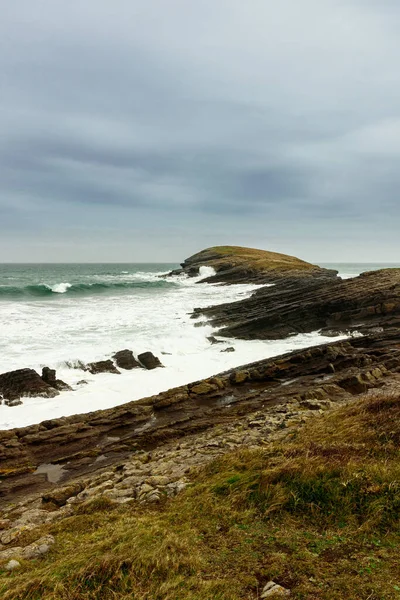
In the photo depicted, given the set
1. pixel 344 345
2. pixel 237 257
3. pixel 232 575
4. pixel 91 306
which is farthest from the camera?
pixel 237 257

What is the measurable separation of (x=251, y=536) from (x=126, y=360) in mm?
17165

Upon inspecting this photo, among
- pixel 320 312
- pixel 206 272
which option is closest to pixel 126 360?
pixel 320 312

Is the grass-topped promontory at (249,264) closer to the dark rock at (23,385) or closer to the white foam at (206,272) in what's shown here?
the white foam at (206,272)

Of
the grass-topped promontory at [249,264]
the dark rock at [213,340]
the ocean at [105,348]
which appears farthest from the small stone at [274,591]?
the grass-topped promontory at [249,264]

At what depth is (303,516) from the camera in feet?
19.5

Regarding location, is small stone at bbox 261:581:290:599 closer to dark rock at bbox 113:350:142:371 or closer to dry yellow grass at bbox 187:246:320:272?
dark rock at bbox 113:350:142:371

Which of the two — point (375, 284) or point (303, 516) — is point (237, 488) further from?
point (375, 284)

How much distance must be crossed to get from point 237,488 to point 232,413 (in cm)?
784

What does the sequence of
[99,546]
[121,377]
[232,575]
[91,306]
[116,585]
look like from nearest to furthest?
[116,585] < [232,575] < [99,546] < [121,377] < [91,306]

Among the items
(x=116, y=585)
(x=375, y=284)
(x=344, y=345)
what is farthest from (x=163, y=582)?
(x=375, y=284)

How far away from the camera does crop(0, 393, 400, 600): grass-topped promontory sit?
4398mm

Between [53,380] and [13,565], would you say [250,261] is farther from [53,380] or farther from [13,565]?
[13,565]

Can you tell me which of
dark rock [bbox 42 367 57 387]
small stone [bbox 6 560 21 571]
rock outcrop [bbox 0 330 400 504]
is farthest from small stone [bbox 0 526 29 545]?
dark rock [bbox 42 367 57 387]

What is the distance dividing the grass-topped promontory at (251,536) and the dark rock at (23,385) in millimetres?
11544
